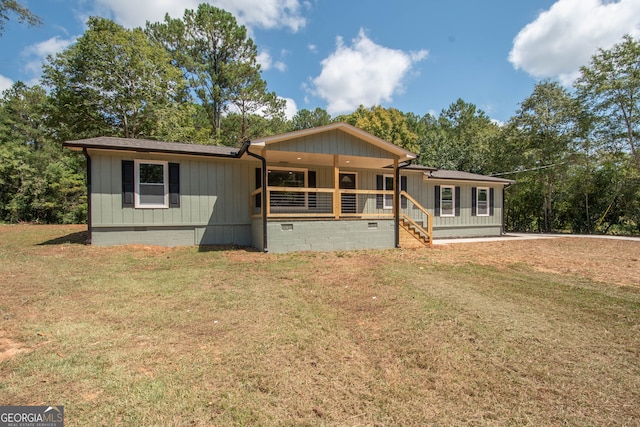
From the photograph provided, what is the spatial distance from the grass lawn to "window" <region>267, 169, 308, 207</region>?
619cm

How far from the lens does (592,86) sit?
60.1 ft

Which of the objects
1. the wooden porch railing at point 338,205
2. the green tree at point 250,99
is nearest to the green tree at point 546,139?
the wooden porch railing at point 338,205

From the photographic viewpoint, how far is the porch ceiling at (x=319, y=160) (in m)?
10.3

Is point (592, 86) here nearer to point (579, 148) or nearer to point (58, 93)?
point (579, 148)

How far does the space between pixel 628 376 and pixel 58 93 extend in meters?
26.0

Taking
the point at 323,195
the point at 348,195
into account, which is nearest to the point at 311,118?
the point at 348,195

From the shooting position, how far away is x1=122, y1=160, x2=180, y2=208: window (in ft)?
31.8

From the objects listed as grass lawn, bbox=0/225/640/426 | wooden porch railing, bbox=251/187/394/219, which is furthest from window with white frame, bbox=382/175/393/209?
grass lawn, bbox=0/225/640/426

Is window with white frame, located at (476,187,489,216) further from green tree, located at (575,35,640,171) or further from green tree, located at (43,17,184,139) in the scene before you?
green tree, located at (43,17,184,139)

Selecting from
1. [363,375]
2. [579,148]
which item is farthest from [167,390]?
[579,148]

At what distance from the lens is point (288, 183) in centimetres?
1245

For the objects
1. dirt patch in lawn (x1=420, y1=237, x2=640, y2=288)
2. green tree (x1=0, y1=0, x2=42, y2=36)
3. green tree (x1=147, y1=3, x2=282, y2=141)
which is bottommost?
dirt patch in lawn (x1=420, y1=237, x2=640, y2=288)

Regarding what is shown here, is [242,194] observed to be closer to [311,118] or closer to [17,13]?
[17,13]

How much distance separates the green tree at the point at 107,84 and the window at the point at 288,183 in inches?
476
